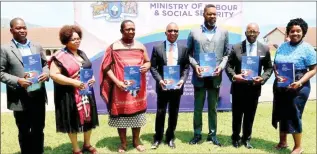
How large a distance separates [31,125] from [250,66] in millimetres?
3311

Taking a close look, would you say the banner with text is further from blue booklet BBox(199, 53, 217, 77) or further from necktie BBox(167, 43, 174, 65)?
blue booklet BBox(199, 53, 217, 77)

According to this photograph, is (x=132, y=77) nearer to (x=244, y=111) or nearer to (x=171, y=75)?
(x=171, y=75)

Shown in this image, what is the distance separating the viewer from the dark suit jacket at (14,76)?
412 cm

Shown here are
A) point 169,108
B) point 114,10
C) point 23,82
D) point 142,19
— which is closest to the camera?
point 23,82

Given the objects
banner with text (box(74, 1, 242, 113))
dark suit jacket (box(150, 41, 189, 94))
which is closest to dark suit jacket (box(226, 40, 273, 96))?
dark suit jacket (box(150, 41, 189, 94))

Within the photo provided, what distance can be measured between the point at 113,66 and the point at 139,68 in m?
0.41

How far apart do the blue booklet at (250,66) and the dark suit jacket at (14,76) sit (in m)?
2.86

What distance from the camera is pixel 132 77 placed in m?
4.52

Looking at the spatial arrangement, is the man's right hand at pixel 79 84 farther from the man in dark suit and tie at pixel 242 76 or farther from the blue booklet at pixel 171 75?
the man in dark suit and tie at pixel 242 76

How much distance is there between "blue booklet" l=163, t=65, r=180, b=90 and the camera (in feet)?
15.3

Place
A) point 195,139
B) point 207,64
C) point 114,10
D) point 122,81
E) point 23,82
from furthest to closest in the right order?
point 114,10
point 195,139
point 207,64
point 122,81
point 23,82

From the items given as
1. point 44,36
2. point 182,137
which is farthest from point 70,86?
point 44,36

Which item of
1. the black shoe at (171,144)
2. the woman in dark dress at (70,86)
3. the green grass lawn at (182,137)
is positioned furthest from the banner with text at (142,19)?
the woman in dark dress at (70,86)

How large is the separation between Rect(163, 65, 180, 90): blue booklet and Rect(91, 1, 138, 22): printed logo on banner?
2882 mm
